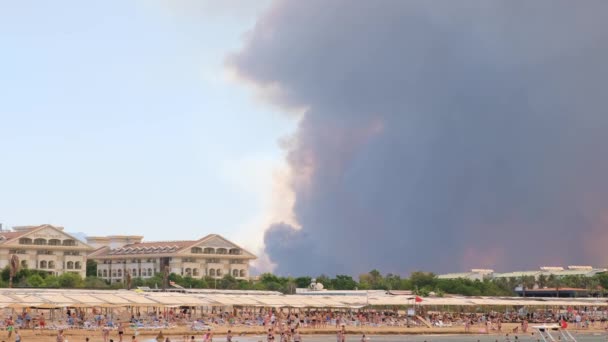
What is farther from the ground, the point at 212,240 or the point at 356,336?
the point at 212,240

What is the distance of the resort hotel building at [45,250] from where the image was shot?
544 ft

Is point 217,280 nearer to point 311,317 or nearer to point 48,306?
point 311,317

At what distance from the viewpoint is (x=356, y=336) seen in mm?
84750

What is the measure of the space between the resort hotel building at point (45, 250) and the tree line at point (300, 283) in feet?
28.4

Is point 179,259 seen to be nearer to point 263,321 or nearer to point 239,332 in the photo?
point 263,321

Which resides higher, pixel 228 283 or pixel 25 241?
pixel 25 241

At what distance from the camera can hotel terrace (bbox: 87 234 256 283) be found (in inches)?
6978

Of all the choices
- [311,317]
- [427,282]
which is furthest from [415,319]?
[427,282]

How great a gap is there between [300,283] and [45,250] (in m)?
47.4

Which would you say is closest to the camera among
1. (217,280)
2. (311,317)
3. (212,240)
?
(311,317)

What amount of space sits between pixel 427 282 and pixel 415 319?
255 ft

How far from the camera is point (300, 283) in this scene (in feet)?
575

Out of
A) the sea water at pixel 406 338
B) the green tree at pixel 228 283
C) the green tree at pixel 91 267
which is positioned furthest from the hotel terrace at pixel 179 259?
the sea water at pixel 406 338

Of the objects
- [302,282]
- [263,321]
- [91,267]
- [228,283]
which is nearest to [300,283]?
[302,282]
